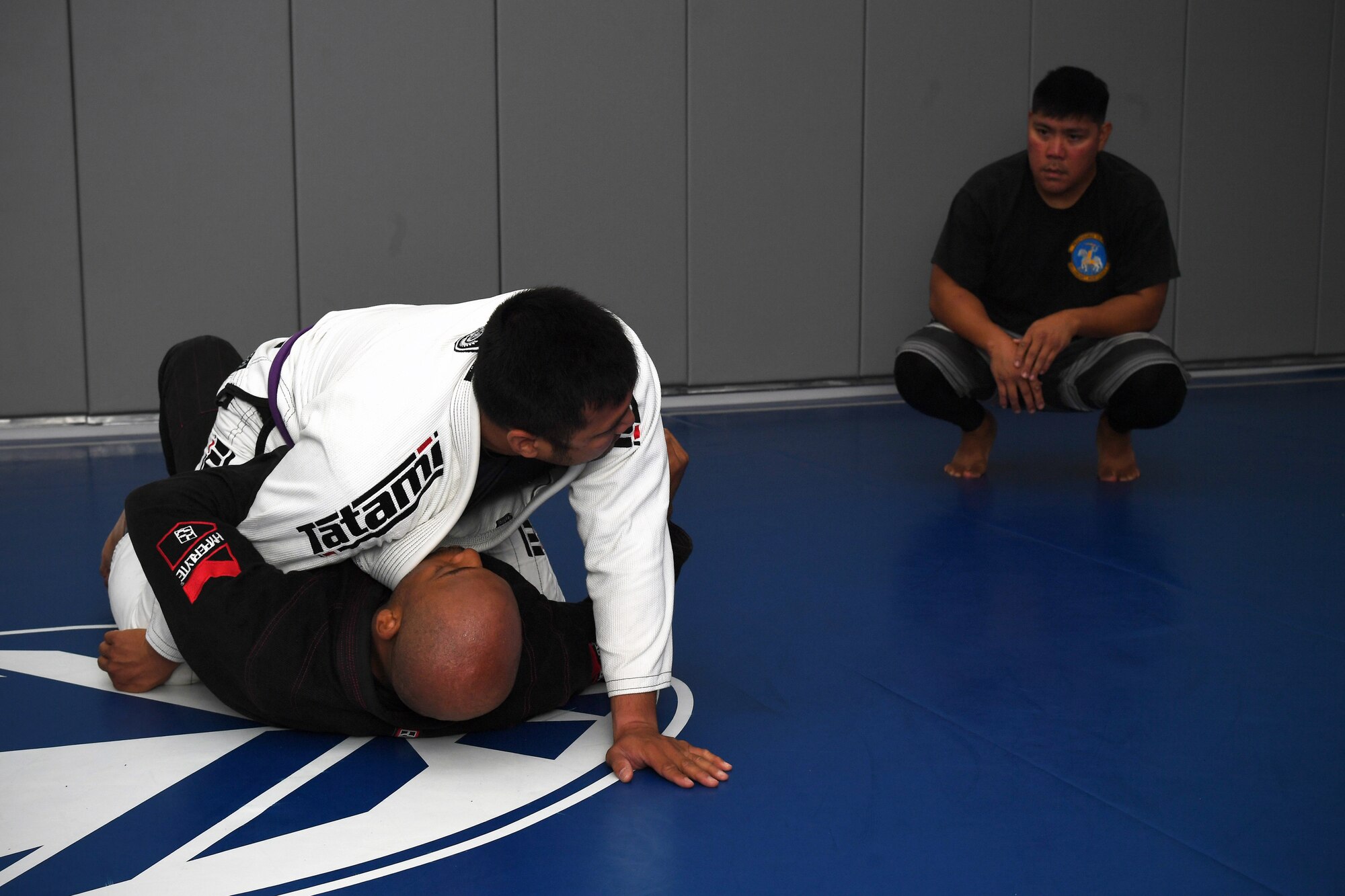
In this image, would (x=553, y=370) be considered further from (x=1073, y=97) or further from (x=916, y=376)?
(x=1073, y=97)

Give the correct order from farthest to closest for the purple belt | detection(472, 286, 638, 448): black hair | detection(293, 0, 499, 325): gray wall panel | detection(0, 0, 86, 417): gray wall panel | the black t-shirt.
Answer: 1. detection(293, 0, 499, 325): gray wall panel
2. detection(0, 0, 86, 417): gray wall panel
3. the black t-shirt
4. the purple belt
5. detection(472, 286, 638, 448): black hair

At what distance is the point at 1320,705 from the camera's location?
172 centimetres

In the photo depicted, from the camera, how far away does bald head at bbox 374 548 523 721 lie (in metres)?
1.41

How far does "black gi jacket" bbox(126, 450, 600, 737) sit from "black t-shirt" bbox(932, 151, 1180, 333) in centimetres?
199

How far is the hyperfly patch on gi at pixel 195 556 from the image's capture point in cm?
154

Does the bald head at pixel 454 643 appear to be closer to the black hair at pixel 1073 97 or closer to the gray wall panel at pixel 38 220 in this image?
the black hair at pixel 1073 97

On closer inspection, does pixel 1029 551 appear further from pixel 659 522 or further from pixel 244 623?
pixel 244 623

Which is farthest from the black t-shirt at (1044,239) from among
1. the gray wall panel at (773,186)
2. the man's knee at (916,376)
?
the gray wall panel at (773,186)


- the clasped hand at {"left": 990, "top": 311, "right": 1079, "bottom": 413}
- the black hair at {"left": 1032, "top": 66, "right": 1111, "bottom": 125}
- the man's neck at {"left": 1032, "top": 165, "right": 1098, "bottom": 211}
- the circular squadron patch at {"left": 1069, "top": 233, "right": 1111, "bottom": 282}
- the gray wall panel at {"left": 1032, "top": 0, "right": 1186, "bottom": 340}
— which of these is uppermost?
the gray wall panel at {"left": 1032, "top": 0, "right": 1186, "bottom": 340}

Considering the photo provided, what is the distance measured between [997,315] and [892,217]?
4.57 ft

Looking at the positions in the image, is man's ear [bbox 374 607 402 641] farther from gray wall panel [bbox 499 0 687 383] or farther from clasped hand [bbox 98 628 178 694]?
gray wall panel [bbox 499 0 687 383]

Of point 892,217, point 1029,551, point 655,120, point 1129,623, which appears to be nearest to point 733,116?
point 655,120

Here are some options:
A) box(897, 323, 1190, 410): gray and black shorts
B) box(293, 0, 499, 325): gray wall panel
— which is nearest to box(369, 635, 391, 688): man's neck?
box(897, 323, 1190, 410): gray and black shorts

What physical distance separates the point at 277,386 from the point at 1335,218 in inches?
193
